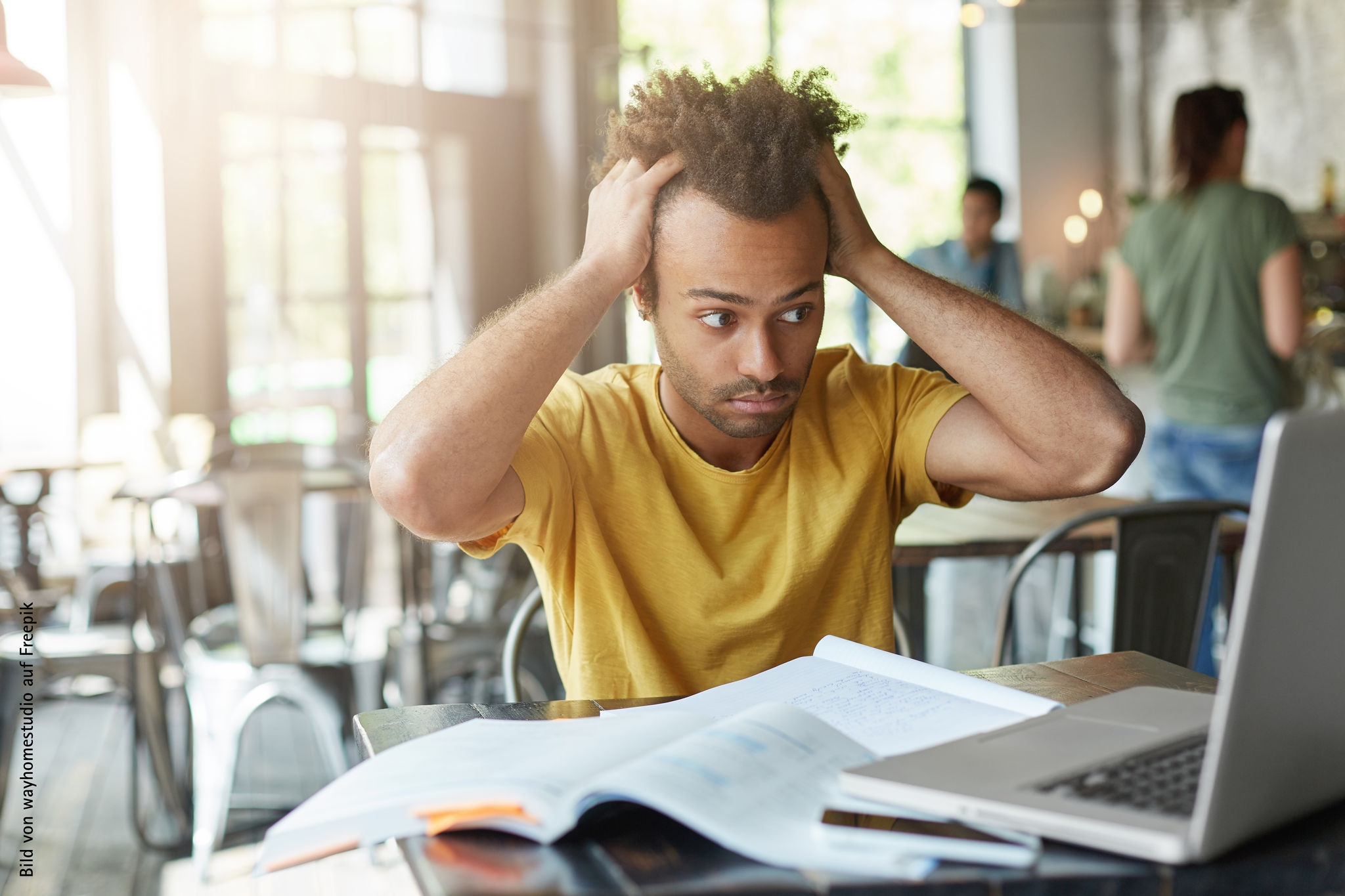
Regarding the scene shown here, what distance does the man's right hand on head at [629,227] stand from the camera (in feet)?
4.07

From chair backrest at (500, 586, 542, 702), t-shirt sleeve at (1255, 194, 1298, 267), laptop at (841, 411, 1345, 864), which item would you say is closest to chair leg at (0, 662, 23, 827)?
chair backrest at (500, 586, 542, 702)

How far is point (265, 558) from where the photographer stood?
2475 mm

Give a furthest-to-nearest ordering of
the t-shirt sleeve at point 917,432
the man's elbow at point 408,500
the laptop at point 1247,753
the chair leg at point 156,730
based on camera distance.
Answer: the chair leg at point 156,730 → the t-shirt sleeve at point 917,432 → the man's elbow at point 408,500 → the laptop at point 1247,753

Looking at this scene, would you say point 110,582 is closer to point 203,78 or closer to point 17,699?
point 17,699

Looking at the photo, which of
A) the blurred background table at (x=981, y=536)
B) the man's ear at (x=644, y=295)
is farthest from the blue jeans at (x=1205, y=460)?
the man's ear at (x=644, y=295)

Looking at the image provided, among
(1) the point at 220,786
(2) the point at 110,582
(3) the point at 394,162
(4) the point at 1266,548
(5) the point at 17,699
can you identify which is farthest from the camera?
(3) the point at 394,162

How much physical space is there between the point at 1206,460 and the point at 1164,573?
104 cm

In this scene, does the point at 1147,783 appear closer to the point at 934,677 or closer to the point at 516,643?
the point at 934,677

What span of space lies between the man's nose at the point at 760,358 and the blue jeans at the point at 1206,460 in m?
1.73

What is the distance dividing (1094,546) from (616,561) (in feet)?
3.40

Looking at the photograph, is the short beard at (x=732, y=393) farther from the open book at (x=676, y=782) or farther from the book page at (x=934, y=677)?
the open book at (x=676, y=782)

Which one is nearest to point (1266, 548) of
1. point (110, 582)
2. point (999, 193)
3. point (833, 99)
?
point (833, 99)

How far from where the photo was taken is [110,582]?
3664 millimetres

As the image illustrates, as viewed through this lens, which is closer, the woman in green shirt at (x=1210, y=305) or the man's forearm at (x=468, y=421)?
the man's forearm at (x=468, y=421)
